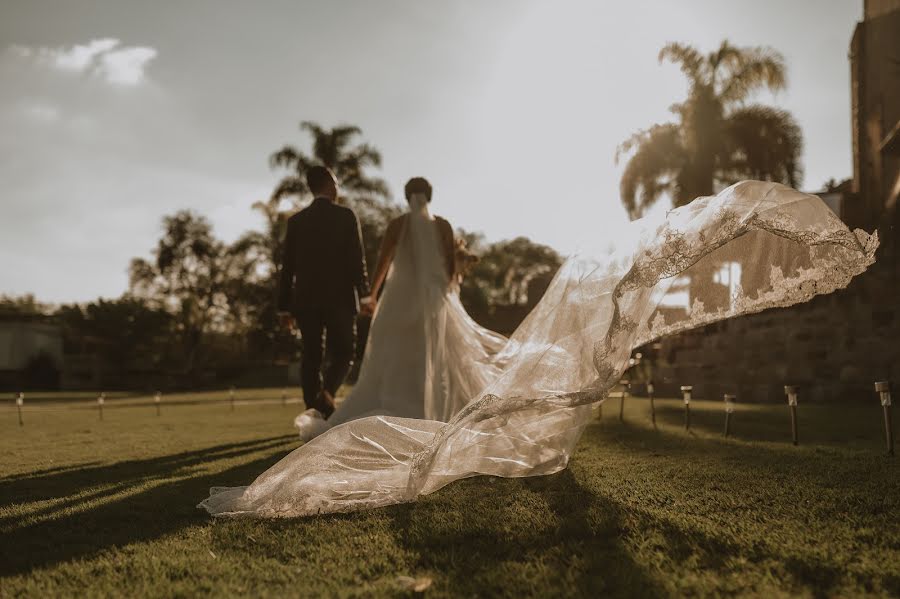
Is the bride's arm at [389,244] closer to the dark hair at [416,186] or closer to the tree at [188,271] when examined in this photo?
the dark hair at [416,186]

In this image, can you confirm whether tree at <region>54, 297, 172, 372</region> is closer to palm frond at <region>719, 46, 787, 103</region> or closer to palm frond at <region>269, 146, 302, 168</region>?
palm frond at <region>269, 146, 302, 168</region>

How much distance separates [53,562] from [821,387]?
12103 mm

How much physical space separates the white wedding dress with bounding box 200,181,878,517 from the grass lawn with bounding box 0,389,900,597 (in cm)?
19

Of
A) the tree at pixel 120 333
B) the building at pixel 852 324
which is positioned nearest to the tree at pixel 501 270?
the tree at pixel 120 333

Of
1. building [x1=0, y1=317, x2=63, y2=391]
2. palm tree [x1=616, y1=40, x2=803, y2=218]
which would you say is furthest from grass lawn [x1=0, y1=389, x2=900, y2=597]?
building [x1=0, y1=317, x2=63, y2=391]

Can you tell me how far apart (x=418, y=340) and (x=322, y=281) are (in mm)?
1181

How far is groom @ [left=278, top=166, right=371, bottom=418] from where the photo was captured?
20.5 feet

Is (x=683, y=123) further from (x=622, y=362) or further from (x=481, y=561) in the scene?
(x=481, y=561)

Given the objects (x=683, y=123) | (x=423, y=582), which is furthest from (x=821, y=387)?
(x=683, y=123)

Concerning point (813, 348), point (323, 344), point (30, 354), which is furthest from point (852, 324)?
point (30, 354)

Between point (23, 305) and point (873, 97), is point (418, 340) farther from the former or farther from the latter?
point (23, 305)

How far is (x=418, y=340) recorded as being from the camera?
234 inches

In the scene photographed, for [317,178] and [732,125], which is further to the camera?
[732,125]

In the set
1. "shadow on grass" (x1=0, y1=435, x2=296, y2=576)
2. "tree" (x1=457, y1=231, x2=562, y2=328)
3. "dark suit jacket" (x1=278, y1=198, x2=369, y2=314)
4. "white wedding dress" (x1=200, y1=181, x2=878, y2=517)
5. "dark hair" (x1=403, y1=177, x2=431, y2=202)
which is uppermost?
"tree" (x1=457, y1=231, x2=562, y2=328)
